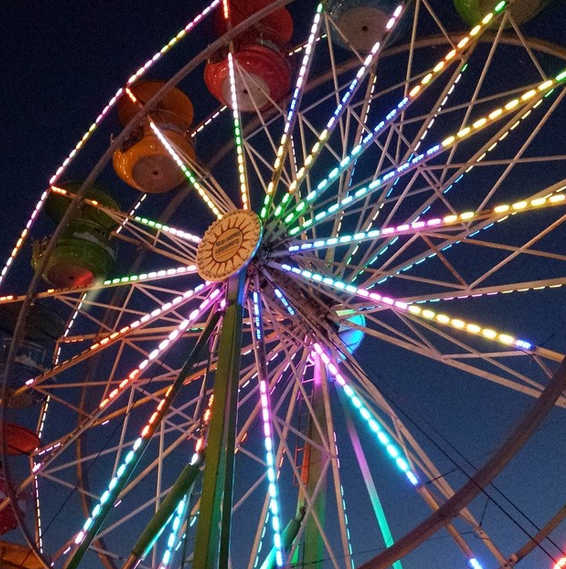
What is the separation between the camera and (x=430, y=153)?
6508mm

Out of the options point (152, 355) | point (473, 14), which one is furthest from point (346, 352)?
point (473, 14)

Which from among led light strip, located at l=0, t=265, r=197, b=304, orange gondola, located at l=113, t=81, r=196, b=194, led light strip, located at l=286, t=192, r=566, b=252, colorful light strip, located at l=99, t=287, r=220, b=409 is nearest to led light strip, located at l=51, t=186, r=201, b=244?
led light strip, located at l=0, t=265, r=197, b=304

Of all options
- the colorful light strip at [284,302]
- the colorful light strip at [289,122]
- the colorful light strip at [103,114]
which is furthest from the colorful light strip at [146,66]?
the colorful light strip at [284,302]

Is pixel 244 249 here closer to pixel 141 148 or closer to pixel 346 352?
pixel 346 352

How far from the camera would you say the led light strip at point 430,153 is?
6.09 metres

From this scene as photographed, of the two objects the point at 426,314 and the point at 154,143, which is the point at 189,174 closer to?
the point at 154,143

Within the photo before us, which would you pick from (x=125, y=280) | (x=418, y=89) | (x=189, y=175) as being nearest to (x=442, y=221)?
(x=418, y=89)

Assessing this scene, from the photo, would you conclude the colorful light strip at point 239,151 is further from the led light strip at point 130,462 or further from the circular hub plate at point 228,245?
the led light strip at point 130,462

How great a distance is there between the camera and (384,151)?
27.3ft

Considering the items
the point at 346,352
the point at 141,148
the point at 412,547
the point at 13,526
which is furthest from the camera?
the point at 13,526

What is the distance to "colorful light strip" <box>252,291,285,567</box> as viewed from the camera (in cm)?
629

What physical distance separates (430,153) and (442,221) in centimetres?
66

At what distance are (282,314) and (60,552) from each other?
3.81 m

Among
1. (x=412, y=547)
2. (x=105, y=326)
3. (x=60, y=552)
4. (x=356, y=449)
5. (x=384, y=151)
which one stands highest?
(x=105, y=326)
